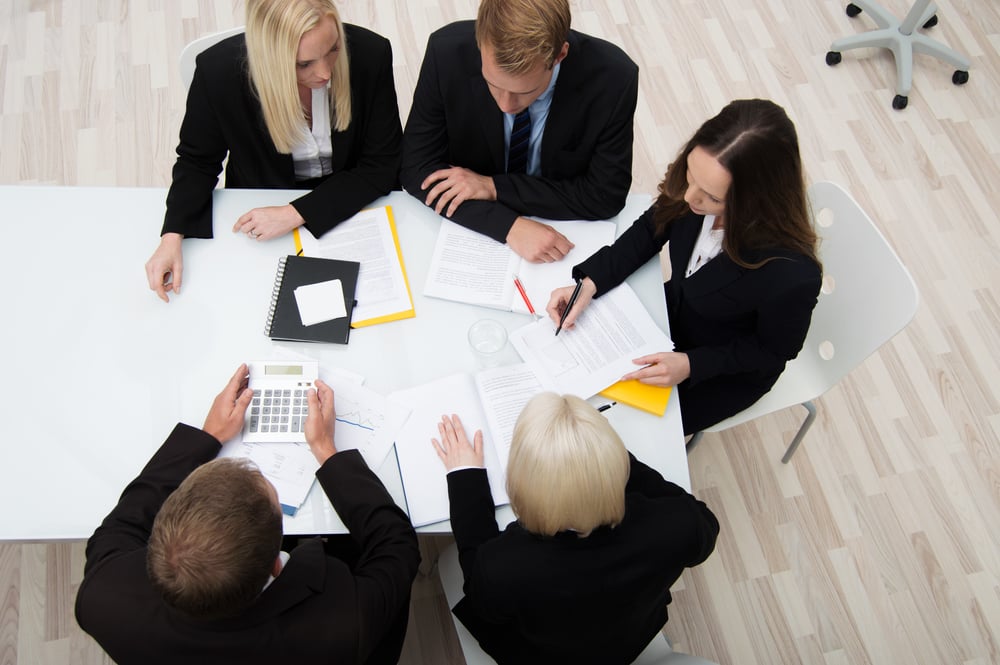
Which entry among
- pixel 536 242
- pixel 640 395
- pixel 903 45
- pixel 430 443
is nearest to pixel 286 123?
pixel 536 242

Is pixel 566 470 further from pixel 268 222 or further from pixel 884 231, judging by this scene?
pixel 884 231

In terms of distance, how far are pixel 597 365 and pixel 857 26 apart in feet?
9.59

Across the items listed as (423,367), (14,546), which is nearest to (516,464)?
(423,367)

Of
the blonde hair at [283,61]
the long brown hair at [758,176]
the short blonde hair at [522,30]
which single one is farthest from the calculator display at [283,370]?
the long brown hair at [758,176]

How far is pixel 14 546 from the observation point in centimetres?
238

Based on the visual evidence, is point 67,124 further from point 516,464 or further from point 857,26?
point 857,26

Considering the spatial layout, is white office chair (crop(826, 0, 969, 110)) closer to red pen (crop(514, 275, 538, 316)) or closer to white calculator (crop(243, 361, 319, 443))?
red pen (crop(514, 275, 538, 316))

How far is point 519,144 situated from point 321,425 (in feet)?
3.38

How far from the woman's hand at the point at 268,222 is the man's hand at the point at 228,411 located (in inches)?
16.7

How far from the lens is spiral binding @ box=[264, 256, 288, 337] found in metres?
1.81

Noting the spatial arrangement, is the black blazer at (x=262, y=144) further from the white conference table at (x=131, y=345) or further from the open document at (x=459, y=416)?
the open document at (x=459, y=416)

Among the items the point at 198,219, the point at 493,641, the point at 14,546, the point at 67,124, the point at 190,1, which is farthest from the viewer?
the point at 190,1

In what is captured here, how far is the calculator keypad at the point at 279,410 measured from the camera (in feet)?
5.54

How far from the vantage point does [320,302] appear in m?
1.85
